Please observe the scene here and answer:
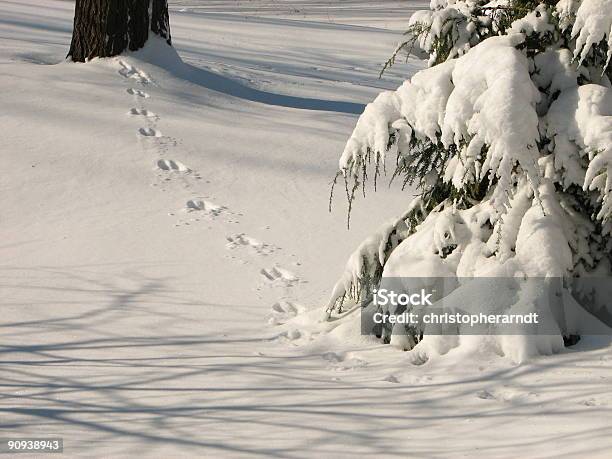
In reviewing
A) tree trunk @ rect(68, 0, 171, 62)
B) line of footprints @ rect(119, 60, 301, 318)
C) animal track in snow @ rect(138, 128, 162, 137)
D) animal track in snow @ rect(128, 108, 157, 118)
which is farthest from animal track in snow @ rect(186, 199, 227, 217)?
tree trunk @ rect(68, 0, 171, 62)

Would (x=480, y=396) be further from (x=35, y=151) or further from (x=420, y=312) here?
(x=35, y=151)

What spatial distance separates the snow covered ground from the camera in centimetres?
317

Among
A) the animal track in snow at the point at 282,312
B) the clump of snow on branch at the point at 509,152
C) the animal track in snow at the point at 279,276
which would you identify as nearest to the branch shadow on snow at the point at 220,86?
the animal track in snow at the point at 279,276

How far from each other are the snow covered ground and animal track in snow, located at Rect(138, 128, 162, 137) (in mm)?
28

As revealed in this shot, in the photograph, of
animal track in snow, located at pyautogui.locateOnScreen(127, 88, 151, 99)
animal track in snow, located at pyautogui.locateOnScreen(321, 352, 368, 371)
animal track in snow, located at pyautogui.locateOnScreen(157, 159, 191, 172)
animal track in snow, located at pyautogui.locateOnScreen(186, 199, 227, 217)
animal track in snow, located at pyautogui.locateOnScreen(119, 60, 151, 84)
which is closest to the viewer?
animal track in snow, located at pyautogui.locateOnScreen(321, 352, 368, 371)

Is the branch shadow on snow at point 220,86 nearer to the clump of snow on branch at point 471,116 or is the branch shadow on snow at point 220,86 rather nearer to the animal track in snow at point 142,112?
the animal track in snow at point 142,112

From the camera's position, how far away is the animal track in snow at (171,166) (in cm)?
675

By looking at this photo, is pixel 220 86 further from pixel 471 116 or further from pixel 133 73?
pixel 471 116

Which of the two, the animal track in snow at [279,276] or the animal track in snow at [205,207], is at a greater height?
the animal track in snow at [205,207]

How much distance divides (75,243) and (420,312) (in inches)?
96.4

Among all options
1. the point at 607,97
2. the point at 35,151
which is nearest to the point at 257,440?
the point at 607,97

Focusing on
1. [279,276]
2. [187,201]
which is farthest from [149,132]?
[279,276]

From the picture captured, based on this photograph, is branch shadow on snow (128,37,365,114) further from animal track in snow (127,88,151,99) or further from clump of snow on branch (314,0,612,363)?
clump of snow on branch (314,0,612,363)

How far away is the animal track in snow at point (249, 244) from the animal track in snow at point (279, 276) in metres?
0.24
